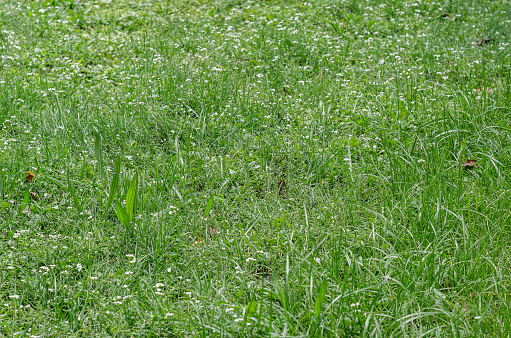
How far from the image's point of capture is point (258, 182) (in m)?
3.41

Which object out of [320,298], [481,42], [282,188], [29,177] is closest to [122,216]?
[29,177]

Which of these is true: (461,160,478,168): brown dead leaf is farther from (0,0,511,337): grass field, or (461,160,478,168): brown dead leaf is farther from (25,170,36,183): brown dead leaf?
(25,170,36,183): brown dead leaf

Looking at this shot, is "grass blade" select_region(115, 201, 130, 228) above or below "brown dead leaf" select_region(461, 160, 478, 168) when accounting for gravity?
above

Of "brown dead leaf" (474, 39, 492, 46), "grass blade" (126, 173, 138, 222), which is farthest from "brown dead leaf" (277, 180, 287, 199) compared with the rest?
"brown dead leaf" (474, 39, 492, 46)

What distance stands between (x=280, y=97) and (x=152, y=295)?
237 cm

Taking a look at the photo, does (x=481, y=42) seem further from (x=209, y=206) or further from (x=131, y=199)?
(x=131, y=199)

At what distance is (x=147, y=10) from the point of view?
21.1 ft

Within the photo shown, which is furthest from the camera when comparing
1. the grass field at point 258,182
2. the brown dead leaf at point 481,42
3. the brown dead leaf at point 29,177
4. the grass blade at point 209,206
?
the brown dead leaf at point 481,42

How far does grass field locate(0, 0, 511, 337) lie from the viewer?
2352mm

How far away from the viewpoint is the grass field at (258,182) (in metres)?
2.35

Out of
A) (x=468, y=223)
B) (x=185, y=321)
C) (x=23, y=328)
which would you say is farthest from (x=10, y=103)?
(x=468, y=223)

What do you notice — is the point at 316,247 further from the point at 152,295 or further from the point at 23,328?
the point at 23,328

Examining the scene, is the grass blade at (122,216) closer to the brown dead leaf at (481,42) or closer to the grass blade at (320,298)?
the grass blade at (320,298)

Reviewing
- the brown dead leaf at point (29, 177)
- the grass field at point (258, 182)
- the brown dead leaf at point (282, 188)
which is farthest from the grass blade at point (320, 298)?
the brown dead leaf at point (29, 177)
